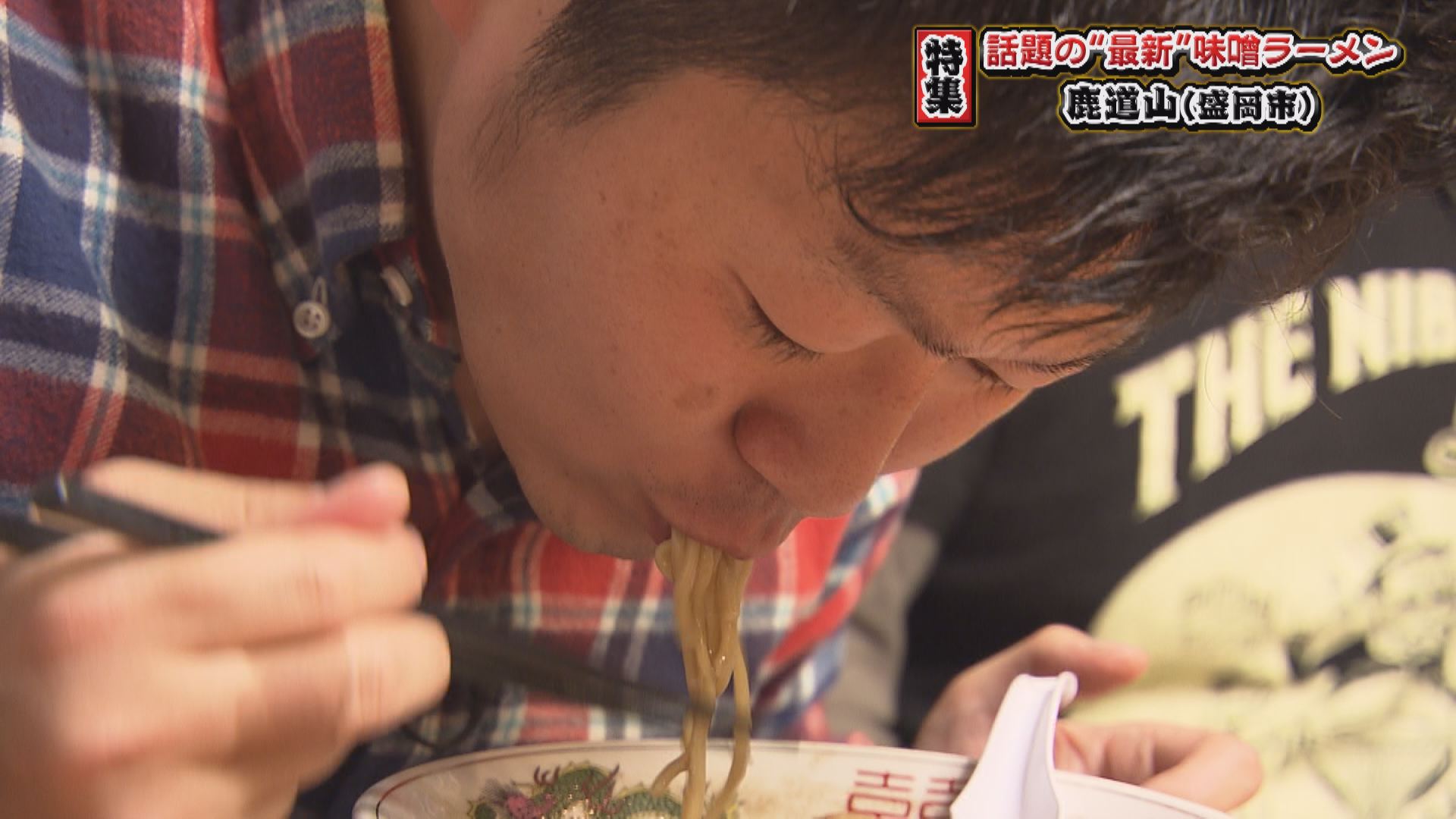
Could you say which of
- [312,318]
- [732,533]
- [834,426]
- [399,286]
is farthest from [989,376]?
[312,318]

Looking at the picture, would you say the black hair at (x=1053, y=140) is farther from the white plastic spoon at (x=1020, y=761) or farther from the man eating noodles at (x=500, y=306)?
the white plastic spoon at (x=1020, y=761)

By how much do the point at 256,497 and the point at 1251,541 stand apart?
4.88 feet

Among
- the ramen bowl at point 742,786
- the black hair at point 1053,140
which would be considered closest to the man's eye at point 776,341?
the black hair at point 1053,140

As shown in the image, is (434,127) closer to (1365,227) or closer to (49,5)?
(49,5)

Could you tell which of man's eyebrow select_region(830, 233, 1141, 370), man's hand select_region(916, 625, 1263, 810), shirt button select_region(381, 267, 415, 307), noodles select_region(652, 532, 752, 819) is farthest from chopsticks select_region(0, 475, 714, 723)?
man's hand select_region(916, 625, 1263, 810)

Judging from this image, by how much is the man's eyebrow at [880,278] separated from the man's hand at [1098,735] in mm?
692

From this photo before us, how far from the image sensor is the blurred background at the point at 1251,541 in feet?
5.65

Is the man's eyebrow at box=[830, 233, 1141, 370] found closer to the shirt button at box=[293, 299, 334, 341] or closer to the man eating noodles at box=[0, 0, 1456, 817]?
the man eating noodles at box=[0, 0, 1456, 817]

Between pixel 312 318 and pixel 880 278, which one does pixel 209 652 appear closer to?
pixel 880 278

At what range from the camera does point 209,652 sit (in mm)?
688

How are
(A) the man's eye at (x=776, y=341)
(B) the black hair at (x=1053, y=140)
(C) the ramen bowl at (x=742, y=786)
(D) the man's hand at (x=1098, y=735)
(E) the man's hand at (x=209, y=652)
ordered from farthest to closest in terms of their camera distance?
(D) the man's hand at (x=1098, y=735) → (C) the ramen bowl at (x=742, y=786) → (A) the man's eye at (x=776, y=341) → (B) the black hair at (x=1053, y=140) → (E) the man's hand at (x=209, y=652)

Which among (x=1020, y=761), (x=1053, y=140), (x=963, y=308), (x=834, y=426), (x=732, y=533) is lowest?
(x=1020, y=761)

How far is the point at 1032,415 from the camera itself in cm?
194

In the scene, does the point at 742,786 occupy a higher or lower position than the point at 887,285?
lower
